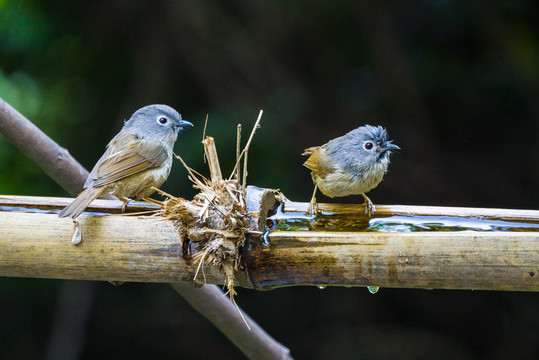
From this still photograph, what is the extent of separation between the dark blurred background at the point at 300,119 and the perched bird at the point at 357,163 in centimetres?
186

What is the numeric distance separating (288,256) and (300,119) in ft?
12.0

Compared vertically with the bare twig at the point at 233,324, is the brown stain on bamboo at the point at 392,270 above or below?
above

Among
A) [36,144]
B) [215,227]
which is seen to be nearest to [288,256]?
[215,227]

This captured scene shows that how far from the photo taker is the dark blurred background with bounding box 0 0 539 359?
18.4ft

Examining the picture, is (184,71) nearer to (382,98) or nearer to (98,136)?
(98,136)

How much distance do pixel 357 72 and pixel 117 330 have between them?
3804mm

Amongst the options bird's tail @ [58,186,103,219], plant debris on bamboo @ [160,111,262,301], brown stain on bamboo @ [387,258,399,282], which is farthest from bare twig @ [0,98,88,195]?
brown stain on bamboo @ [387,258,399,282]

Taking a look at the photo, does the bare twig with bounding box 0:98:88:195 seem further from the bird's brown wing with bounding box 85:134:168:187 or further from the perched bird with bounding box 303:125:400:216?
the perched bird with bounding box 303:125:400:216

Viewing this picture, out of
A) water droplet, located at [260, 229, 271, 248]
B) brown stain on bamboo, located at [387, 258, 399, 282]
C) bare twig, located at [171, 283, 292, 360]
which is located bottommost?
bare twig, located at [171, 283, 292, 360]

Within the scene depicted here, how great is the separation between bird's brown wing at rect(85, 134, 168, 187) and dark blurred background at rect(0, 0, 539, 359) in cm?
174

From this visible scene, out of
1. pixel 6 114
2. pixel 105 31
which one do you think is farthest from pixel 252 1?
pixel 6 114

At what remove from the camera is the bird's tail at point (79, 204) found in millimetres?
2621

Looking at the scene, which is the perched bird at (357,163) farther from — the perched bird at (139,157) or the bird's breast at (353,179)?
the perched bird at (139,157)

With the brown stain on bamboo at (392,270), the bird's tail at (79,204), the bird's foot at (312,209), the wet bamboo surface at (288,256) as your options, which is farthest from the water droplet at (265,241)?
the bird's tail at (79,204)
